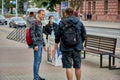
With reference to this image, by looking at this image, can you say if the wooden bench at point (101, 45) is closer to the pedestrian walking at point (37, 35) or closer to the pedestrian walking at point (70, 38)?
the pedestrian walking at point (37, 35)

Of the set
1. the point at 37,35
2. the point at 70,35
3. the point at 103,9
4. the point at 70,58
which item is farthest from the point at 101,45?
the point at 103,9

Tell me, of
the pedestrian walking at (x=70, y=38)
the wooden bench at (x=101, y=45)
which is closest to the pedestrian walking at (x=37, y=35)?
the pedestrian walking at (x=70, y=38)

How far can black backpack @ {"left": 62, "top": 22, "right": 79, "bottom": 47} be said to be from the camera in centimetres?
856

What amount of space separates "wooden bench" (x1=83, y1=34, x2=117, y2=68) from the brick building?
167 ft

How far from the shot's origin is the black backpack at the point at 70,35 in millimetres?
8558

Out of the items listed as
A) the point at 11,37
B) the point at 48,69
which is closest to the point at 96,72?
the point at 48,69

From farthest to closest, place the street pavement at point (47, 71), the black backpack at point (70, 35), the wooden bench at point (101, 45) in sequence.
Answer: the wooden bench at point (101, 45) < the street pavement at point (47, 71) < the black backpack at point (70, 35)

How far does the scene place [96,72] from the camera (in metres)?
11.5

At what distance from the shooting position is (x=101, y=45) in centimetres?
1323

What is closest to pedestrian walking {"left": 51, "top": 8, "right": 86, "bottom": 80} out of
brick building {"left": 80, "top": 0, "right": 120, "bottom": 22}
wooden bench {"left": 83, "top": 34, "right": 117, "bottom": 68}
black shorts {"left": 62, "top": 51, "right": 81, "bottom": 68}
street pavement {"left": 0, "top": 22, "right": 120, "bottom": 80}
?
black shorts {"left": 62, "top": 51, "right": 81, "bottom": 68}

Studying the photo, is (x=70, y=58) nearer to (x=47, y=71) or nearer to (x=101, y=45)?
(x=47, y=71)

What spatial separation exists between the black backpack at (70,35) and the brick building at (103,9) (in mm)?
56531

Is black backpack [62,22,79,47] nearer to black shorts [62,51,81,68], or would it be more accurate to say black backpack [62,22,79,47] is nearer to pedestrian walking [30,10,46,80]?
black shorts [62,51,81,68]

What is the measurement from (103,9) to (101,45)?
189 ft
